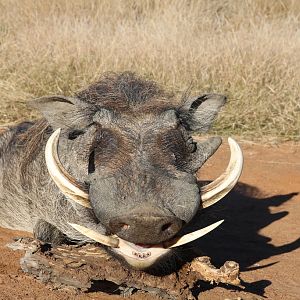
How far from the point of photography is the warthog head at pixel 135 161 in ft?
11.6

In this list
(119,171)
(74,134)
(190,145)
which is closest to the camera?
(119,171)

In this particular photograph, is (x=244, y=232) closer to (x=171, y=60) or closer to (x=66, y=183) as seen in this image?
(x=66, y=183)

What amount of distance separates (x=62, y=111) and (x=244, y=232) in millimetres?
1948

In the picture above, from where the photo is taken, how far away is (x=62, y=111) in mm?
4504

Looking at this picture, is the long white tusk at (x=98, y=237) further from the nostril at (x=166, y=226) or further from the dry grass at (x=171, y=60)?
the dry grass at (x=171, y=60)

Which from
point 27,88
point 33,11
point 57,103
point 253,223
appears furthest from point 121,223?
point 33,11

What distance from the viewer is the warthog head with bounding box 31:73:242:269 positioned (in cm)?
354

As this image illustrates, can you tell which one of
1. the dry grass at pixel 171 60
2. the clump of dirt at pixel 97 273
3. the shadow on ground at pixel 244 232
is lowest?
the dry grass at pixel 171 60

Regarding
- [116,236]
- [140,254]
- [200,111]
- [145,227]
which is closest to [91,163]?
[116,236]

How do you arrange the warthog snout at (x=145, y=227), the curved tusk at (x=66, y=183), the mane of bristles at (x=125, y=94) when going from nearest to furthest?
the warthog snout at (x=145, y=227)
the curved tusk at (x=66, y=183)
the mane of bristles at (x=125, y=94)

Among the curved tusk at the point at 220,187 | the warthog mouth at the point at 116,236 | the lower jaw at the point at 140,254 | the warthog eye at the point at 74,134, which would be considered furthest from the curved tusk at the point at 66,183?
the curved tusk at the point at 220,187

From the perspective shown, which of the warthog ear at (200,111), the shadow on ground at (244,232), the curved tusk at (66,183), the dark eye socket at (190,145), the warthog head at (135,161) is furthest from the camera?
the shadow on ground at (244,232)

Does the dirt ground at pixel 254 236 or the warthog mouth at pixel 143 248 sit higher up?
the warthog mouth at pixel 143 248

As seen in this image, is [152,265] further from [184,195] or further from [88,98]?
[88,98]
